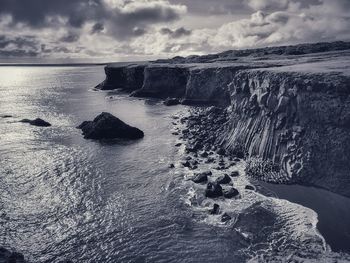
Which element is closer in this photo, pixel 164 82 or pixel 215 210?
pixel 215 210

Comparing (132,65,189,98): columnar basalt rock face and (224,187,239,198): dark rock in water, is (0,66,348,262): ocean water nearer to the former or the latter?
(224,187,239,198): dark rock in water

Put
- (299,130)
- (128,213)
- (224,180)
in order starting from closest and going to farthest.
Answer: (128,213)
(224,180)
(299,130)

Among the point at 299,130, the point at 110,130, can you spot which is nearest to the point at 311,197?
the point at 299,130

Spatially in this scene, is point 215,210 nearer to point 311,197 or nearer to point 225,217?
point 225,217


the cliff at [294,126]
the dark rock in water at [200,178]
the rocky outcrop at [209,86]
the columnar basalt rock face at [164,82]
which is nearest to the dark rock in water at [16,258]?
the dark rock in water at [200,178]

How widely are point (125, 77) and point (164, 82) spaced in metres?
26.8

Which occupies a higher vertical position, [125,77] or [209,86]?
[209,86]

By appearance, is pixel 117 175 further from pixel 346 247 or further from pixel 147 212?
pixel 346 247

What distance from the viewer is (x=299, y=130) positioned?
1633 inches

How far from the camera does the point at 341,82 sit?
38625 millimetres

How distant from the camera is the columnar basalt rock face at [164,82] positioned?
109 metres

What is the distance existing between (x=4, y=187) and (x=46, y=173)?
555 cm

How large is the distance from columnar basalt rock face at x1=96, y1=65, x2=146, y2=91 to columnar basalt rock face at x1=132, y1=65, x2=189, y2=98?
9.91 metres

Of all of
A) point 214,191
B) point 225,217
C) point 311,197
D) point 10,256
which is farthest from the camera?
A: point 214,191
